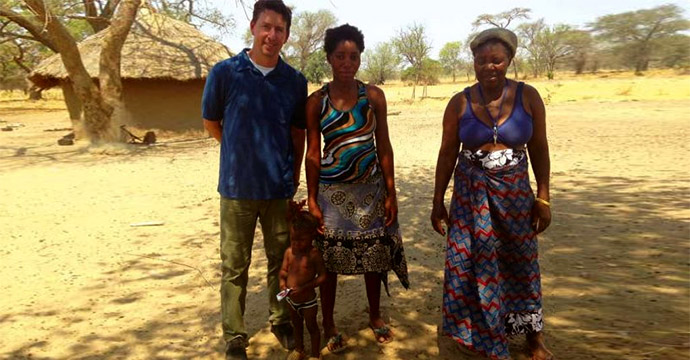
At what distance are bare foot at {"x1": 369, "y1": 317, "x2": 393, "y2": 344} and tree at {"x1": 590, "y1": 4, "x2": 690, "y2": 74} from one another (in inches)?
1221

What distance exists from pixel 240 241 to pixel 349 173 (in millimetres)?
640

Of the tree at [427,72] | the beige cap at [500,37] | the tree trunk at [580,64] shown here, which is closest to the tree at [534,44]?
the tree trunk at [580,64]

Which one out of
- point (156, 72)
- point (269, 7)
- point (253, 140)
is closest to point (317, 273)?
point (253, 140)

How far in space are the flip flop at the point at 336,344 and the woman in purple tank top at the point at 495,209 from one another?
21.9 inches

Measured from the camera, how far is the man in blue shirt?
2.41m

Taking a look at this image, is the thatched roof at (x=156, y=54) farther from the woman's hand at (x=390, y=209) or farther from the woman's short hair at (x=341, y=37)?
the woman's hand at (x=390, y=209)

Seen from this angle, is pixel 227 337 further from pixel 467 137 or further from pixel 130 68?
pixel 130 68

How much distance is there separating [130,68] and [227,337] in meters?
10.4

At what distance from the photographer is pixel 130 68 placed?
1145 centimetres

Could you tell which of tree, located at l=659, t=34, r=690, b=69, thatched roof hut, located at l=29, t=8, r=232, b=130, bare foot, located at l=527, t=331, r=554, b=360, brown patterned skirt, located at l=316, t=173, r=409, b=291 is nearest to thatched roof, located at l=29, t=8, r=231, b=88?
thatched roof hut, located at l=29, t=8, r=232, b=130

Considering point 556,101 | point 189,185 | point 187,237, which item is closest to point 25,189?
point 189,185

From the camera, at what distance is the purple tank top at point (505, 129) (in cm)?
229

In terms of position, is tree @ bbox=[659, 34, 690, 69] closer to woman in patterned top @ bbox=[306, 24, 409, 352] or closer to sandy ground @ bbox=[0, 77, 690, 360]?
sandy ground @ bbox=[0, 77, 690, 360]

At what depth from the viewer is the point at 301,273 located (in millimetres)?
2436
